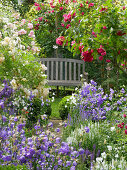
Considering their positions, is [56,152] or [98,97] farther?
[98,97]

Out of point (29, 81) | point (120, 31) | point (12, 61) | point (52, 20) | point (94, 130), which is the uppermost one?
point (52, 20)

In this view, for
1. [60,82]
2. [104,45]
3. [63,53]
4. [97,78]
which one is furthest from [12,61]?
[63,53]

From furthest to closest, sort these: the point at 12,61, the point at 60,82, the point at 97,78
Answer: the point at 97,78 < the point at 60,82 < the point at 12,61

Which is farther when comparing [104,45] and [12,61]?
[104,45]

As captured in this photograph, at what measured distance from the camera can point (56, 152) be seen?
224cm

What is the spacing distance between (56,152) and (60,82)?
218 inches

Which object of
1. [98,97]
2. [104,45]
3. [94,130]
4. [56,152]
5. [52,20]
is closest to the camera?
[56,152]

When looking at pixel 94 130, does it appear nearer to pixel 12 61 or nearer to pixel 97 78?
pixel 12 61

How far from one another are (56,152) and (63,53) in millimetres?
7371

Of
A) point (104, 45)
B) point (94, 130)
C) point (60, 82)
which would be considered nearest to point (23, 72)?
point (94, 130)

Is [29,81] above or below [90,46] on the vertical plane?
below

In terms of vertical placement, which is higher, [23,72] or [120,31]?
[120,31]

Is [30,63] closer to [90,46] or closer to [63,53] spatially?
[90,46]

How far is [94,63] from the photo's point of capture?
870cm
